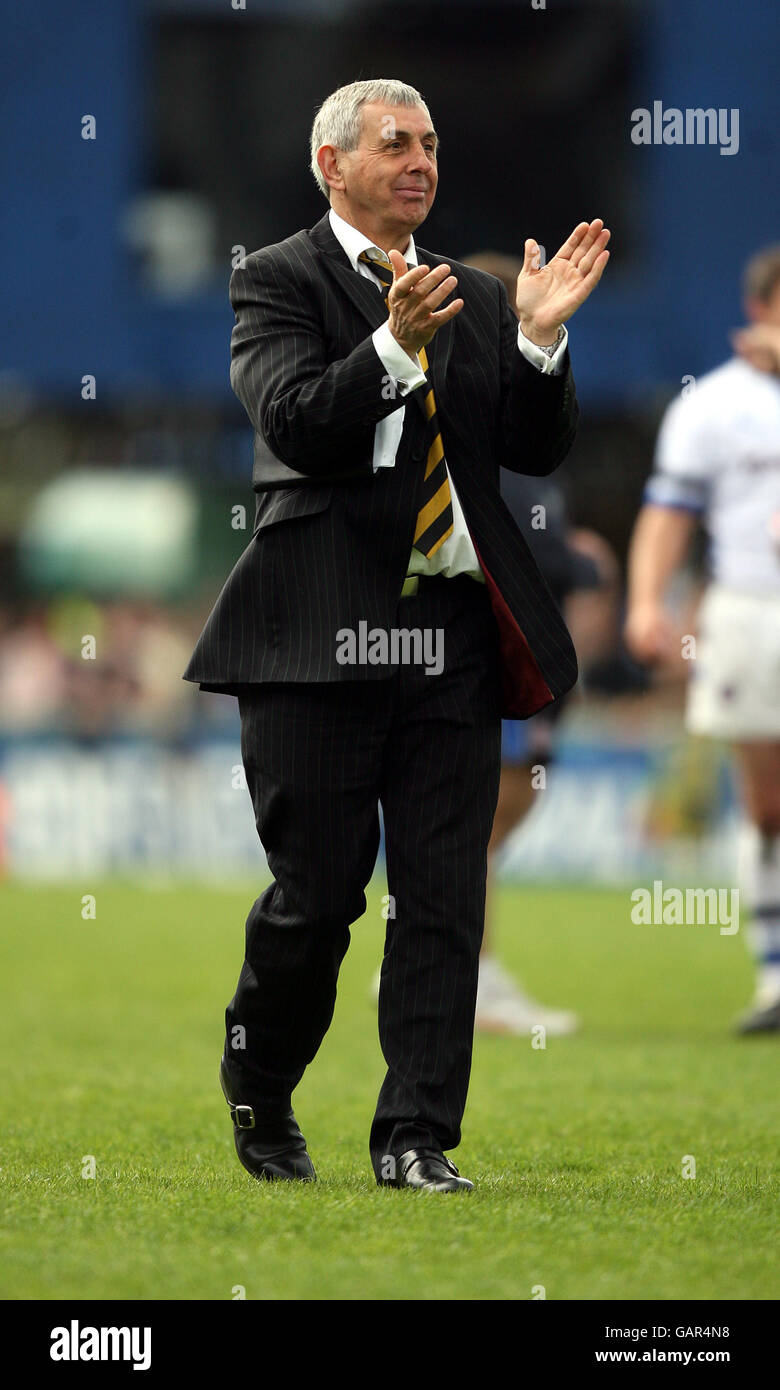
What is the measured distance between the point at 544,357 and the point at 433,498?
35 cm

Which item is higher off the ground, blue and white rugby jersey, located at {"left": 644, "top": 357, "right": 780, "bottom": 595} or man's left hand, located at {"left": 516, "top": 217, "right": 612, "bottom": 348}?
man's left hand, located at {"left": 516, "top": 217, "right": 612, "bottom": 348}

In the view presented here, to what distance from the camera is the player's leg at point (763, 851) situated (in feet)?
25.2

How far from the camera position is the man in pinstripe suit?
4152 mm

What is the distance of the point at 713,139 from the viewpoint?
21.2 m

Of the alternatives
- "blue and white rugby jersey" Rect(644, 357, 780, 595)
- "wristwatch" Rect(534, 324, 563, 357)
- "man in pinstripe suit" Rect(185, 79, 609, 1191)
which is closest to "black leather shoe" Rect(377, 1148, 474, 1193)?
"man in pinstripe suit" Rect(185, 79, 609, 1191)

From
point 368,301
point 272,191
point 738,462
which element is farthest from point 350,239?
point 272,191

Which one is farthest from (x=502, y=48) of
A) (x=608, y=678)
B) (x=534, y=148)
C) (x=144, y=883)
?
(x=144, y=883)

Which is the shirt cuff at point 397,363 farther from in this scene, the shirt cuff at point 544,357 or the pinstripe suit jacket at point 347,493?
the shirt cuff at point 544,357

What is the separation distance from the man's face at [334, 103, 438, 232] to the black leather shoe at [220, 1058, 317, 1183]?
180 centimetres

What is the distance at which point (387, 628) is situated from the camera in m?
4.14

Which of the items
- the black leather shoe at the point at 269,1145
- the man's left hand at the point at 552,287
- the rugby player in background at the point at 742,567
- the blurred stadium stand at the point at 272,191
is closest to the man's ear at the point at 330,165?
the man's left hand at the point at 552,287

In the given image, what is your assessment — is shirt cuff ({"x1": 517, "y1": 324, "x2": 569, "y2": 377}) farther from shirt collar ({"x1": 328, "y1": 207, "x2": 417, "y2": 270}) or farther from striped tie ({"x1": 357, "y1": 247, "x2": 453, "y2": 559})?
shirt collar ({"x1": 328, "y1": 207, "x2": 417, "y2": 270})

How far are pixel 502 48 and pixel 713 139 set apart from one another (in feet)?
8.66

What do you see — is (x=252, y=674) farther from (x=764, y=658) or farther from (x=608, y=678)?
(x=608, y=678)
